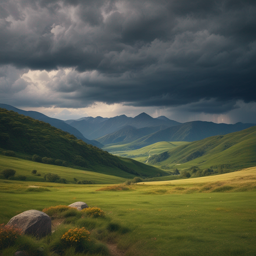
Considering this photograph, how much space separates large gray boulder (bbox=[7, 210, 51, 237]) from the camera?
1669 cm

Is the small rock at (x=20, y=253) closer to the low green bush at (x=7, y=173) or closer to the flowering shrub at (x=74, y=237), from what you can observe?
the flowering shrub at (x=74, y=237)

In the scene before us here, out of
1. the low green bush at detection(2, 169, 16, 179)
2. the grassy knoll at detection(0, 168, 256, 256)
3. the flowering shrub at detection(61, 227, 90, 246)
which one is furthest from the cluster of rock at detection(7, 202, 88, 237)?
the low green bush at detection(2, 169, 16, 179)

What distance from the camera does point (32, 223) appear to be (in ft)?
55.4

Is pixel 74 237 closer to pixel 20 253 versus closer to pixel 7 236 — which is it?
pixel 20 253

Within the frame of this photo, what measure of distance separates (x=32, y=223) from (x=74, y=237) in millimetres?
3966

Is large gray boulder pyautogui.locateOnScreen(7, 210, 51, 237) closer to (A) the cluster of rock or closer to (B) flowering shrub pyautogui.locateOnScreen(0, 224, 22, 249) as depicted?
(A) the cluster of rock

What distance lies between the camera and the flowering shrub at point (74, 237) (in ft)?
52.0

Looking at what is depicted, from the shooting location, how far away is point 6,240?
14.5m

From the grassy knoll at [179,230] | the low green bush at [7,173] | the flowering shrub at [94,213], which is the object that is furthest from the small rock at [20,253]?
the low green bush at [7,173]

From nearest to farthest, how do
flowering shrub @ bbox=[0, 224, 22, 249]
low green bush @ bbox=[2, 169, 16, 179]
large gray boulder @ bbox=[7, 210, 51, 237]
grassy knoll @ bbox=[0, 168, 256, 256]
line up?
flowering shrub @ bbox=[0, 224, 22, 249] < grassy knoll @ bbox=[0, 168, 256, 256] < large gray boulder @ bbox=[7, 210, 51, 237] < low green bush @ bbox=[2, 169, 16, 179]

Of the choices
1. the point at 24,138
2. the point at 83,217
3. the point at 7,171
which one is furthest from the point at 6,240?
the point at 24,138

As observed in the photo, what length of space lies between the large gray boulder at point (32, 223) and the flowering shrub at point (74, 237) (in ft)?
8.09

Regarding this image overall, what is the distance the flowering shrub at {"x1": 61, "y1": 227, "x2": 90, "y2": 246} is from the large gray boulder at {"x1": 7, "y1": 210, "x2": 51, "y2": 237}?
2.47m

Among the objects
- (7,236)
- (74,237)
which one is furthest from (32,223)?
(74,237)
